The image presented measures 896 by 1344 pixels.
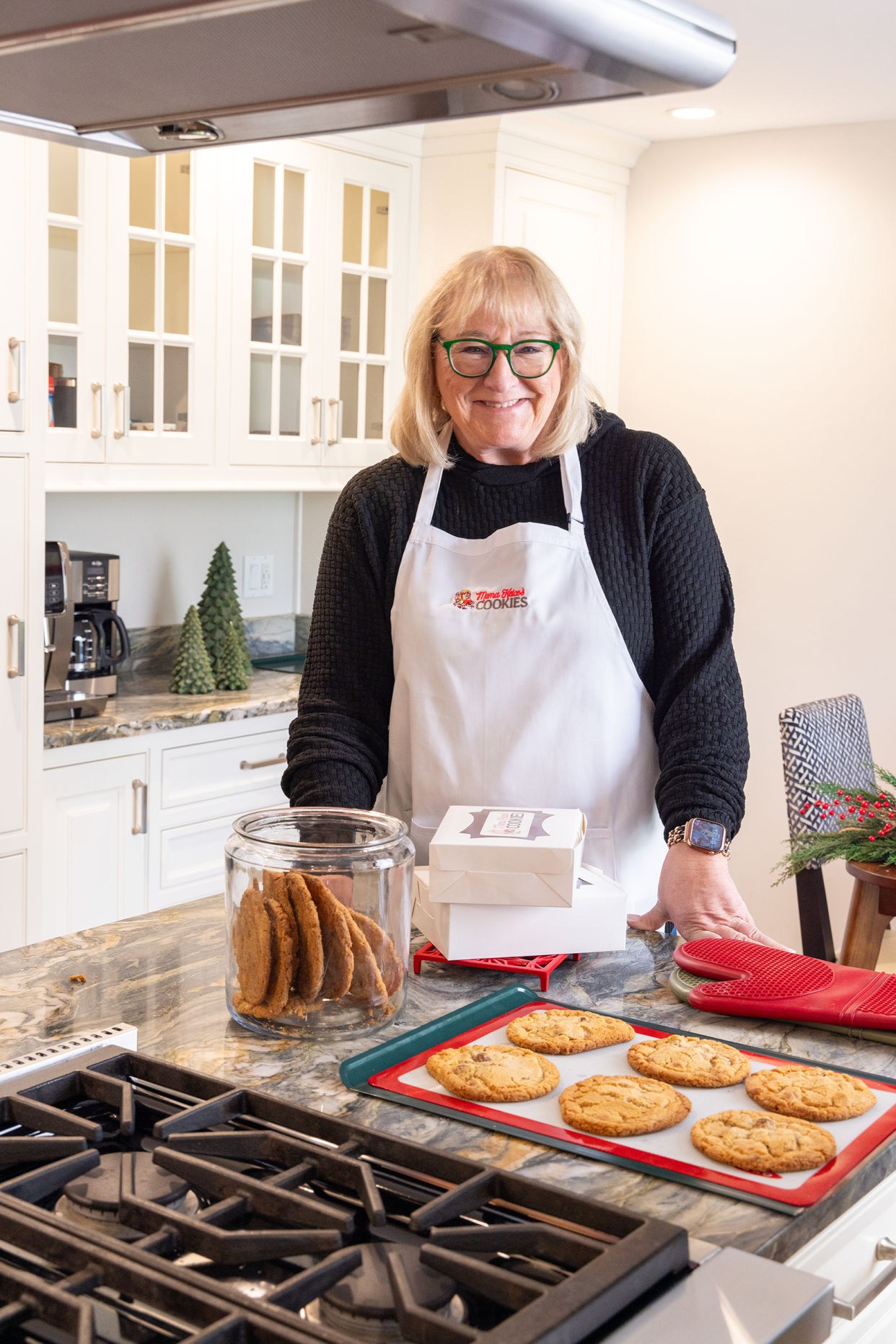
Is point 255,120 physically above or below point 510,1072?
above

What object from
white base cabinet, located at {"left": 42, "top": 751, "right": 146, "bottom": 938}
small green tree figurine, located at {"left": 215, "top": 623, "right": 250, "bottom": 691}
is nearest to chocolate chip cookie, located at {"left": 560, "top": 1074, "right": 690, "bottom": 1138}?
white base cabinet, located at {"left": 42, "top": 751, "right": 146, "bottom": 938}

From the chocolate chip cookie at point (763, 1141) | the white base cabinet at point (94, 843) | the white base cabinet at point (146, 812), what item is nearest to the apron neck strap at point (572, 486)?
the chocolate chip cookie at point (763, 1141)

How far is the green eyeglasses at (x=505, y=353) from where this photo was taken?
166 cm

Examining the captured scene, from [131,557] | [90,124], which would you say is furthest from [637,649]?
[131,557]

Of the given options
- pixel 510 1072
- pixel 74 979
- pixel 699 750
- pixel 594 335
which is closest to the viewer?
pixel 510 1072

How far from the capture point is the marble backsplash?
3531 millimetres

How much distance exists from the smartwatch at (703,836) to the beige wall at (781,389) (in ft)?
7.90

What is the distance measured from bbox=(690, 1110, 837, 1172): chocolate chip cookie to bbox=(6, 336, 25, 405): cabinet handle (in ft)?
6.93

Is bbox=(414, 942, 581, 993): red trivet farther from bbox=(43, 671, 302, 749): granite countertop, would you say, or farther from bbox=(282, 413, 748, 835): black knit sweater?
bbox=(43, 671, 302, 749): granite countertop

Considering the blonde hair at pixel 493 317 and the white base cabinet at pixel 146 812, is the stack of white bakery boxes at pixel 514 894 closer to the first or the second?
the blonde hair at pixel 493 317

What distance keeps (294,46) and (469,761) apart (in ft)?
3.29

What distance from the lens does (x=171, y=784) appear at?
9.97 feet

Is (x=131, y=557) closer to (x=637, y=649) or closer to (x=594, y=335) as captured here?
(x=594, y=335)

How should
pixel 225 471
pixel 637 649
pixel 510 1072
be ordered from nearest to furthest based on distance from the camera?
pixel 510 1072 < pixel 637 649 < pixel 225 471
